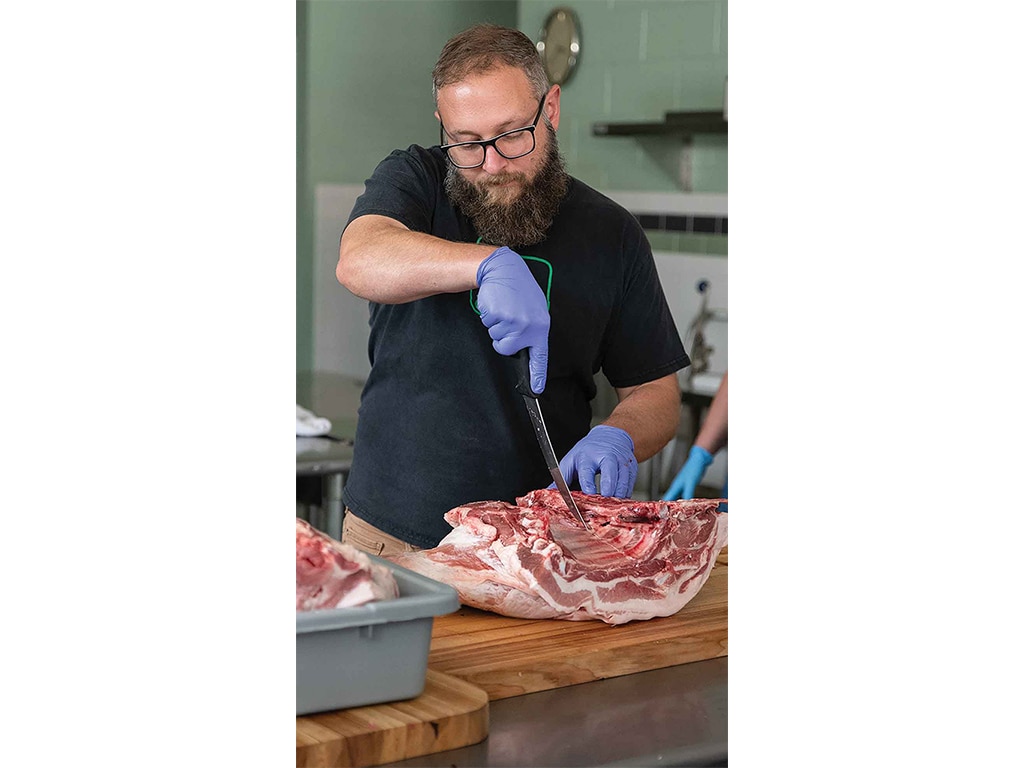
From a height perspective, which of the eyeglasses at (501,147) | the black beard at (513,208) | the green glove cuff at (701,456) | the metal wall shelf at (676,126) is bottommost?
the green glove cuff at (701,456)

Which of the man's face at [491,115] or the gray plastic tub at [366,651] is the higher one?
the man's face at [491,115]

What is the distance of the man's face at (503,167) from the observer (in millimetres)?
1838

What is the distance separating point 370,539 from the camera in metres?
2.07

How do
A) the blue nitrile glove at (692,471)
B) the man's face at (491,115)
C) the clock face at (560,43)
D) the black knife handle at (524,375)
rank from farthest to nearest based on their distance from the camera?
the clock face at (560,43), the blue nitrile glove at (692,471), the man's face at (491,115), the black knife handle at (524,375)

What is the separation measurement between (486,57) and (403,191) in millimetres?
247

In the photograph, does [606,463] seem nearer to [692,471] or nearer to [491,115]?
[692,471]

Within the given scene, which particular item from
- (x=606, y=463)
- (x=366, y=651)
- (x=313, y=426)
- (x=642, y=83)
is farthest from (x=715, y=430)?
(x=642, y=83)

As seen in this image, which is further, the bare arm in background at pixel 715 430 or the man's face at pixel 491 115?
the bare arm in background at pixel 715 430

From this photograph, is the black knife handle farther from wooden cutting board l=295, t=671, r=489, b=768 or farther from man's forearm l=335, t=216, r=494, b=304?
wooden cutting board l=295, t=671, r=489, b=768

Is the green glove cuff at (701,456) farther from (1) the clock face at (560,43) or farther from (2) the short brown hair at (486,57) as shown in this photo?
(1) the clock face at (560,43)

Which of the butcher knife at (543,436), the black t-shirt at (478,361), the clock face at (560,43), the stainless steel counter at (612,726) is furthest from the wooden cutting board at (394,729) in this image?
the clock face at (560,43)
